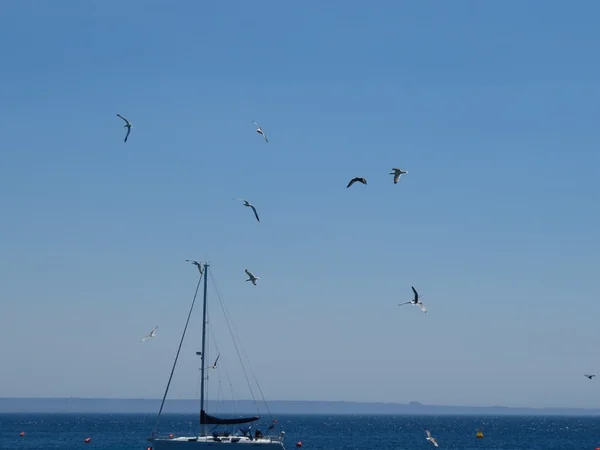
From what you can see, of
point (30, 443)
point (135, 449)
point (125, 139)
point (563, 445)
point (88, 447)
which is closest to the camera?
point (125, 139)

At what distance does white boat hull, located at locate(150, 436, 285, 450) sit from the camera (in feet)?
214

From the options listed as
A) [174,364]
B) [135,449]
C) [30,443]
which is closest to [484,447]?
[135,449]

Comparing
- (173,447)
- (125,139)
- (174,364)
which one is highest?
(125,139)

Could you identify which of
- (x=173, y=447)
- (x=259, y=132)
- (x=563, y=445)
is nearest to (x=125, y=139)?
(x=259, y=132)

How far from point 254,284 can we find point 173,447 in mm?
11695

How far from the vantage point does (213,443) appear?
6512 centimetres

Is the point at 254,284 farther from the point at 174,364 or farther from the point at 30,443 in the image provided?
the point at 30,443

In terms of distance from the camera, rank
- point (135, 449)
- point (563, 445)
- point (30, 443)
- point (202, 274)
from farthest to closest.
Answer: point (563, 445) < point (30, 443) < point (135, 449) < point (202, 274)

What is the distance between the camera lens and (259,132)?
181 feet

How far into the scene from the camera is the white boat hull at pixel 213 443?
65.1 meters

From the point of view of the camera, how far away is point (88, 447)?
135m

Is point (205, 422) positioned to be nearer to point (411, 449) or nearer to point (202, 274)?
point (202, 274)

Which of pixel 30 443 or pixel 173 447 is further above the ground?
pixel 30 443

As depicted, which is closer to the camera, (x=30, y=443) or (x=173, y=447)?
(x=173, y=447)
